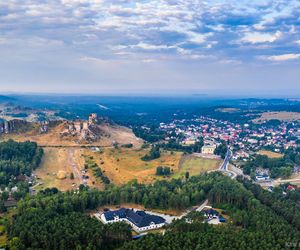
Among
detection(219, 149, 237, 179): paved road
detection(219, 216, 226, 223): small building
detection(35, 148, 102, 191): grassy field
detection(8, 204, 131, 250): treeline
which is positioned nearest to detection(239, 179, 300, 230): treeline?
detection(219, 216, 226, 223): small building

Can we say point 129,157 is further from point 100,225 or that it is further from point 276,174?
point 100,225

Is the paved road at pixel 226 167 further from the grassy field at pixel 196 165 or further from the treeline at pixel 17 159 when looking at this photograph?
the treeline at pixel 17 159

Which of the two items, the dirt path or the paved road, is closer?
A: the dirt path

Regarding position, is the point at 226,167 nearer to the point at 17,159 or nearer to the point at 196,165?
the point at 196,165

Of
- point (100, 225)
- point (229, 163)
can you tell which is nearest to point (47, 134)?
point (229, 163)

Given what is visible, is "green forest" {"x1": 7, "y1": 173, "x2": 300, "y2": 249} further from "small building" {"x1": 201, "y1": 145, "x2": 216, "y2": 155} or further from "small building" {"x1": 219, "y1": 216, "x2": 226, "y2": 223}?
"small building" {"x1": 201, "y1": 145, "x2": 216, "y2": 155}

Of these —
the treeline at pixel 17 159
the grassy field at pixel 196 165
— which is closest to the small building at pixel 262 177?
the grassy field at pixel 196 165

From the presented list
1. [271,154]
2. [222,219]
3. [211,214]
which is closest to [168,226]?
[211,214]
